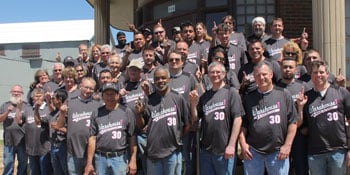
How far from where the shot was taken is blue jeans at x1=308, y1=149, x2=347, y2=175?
15.2 feet

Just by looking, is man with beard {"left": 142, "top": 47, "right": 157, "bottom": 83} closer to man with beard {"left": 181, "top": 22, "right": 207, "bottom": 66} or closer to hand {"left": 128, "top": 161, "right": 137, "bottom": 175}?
man with beard {"left": 181, "top": 22, "right": 207, "bottom": 66}

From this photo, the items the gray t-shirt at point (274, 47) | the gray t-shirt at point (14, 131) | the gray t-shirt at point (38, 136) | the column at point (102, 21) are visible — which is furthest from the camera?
the column at point (102, 21)

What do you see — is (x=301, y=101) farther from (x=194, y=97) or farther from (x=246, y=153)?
(x=194, y=97)

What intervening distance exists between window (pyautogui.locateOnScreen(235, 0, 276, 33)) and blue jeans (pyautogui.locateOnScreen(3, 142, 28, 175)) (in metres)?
5.62

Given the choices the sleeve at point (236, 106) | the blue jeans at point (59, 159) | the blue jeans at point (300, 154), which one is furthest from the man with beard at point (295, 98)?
the blue jeans at point (59, 159)

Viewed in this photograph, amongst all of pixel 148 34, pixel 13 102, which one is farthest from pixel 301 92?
pixel 13 102

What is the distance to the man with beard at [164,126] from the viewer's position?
496cm

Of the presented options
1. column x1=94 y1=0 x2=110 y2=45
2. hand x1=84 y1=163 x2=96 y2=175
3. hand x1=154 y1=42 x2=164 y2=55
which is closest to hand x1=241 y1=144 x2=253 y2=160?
hand x1=84 y1=163 x2=96 y2=175

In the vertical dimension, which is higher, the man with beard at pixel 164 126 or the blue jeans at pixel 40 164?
the man with beard at pixel 164 126

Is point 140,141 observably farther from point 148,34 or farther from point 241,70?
point 148,34

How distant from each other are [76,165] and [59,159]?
531mm

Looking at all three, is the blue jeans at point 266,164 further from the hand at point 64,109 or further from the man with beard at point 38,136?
the man with beard at point 38,136

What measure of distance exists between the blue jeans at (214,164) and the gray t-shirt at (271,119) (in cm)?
33

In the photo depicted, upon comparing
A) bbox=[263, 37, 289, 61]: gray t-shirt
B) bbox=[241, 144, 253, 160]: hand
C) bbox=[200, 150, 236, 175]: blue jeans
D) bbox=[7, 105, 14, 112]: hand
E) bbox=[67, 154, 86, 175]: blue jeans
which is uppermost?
bbox=[263, 37, 289, 61]: gray t-shirt
